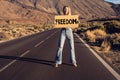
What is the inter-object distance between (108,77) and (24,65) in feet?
13.1

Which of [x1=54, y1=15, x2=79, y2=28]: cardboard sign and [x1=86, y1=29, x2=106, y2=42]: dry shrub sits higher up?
[x1=54, y1=15, x2=79, y2=28]: cardboard sign

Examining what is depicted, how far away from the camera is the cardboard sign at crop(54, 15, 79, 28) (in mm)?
12430

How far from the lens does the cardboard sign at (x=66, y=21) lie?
40.8 ft

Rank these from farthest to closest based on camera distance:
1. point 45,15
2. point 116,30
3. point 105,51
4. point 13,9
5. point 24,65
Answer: point 45,15 → point 13,9 → point 116,30 → point 105,51 → point 24,65

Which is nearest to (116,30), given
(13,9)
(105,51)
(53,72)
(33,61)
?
(105,51)

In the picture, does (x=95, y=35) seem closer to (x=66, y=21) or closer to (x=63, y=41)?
(x=66, y=21)

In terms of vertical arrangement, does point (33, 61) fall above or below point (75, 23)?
below

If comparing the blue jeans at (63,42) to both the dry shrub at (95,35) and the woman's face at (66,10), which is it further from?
the dry shrub at (95,35)

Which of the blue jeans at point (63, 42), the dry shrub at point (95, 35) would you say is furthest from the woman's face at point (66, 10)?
the dry shrub at point (95, 35)

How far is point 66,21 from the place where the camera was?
1255cm

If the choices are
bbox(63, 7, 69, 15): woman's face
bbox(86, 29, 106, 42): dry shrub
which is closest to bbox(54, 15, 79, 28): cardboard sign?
bbox(63, 7, 69, 15): woman's face

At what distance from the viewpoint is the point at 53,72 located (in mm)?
10727

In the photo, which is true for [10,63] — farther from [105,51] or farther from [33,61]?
[105,51]

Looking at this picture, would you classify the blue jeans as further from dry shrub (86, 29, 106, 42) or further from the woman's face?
dry shrub (86, 29, 106, 42)
